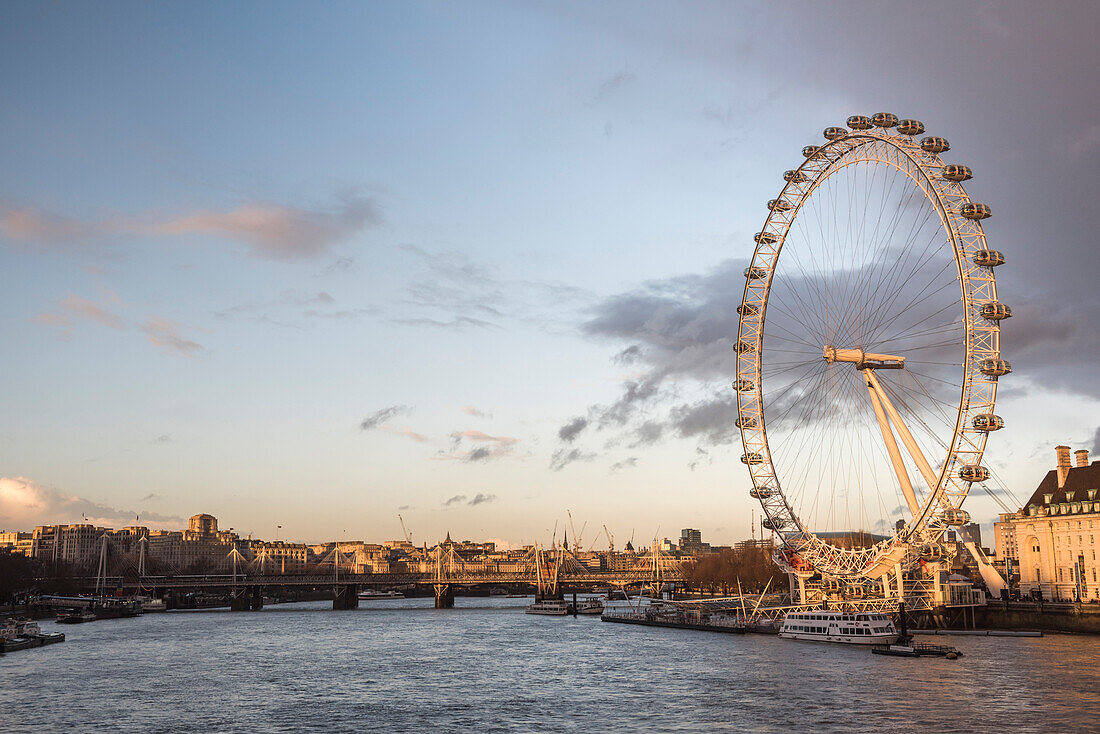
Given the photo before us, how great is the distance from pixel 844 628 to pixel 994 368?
29.0 metres

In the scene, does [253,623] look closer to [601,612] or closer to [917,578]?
[601,612]

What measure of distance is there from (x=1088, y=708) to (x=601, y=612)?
127519mm

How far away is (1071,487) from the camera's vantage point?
106m

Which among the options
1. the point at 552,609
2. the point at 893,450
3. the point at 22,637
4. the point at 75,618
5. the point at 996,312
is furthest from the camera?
the point at 552,609

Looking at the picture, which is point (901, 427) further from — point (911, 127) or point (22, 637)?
point (22, 637)

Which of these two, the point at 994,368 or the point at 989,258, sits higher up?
the point at 989,258

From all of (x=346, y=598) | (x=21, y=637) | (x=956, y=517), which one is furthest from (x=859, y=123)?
(x=346, y=598)

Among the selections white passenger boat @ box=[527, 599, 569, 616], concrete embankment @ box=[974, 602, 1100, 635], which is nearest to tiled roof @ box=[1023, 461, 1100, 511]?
concrete embankment @ box=[974, 602, 1100, 635]

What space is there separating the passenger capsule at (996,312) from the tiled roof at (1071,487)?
3752 centimetres

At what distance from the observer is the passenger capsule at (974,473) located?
75.9 m

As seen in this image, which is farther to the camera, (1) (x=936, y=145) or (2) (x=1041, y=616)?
(2) (x=1041, y=616)

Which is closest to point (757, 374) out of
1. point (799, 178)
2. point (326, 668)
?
point (799, 178)

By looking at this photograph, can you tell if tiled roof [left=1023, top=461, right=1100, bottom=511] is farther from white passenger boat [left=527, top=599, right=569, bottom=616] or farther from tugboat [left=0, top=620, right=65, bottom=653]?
tugboat [left=0, top=620, right=65, bottom=653]

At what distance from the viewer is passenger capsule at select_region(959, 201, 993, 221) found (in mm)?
77250
